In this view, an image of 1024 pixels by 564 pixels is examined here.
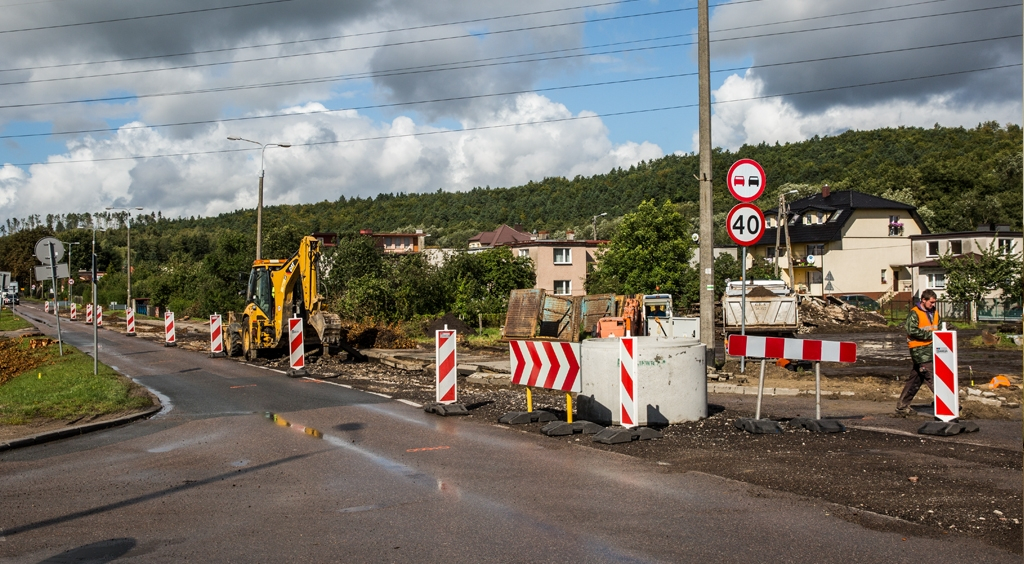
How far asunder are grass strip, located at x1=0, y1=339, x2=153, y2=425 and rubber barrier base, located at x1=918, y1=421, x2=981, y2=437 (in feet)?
38.2

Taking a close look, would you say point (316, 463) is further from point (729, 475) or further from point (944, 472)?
point (944, 472)

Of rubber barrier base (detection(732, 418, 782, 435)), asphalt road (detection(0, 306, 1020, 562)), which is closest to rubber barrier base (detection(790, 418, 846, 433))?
rubber barrier base (detection(732, 418, 782, 435))

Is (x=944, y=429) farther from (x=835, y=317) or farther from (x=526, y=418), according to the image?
(x=835, y=317)

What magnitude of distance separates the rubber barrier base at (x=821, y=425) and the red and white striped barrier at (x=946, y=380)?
127cm

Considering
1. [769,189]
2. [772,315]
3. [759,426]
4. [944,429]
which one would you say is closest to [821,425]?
[759,426]

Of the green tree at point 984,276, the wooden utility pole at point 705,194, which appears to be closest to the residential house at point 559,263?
the green tree at point 984,276

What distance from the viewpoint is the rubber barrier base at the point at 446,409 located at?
12.3m

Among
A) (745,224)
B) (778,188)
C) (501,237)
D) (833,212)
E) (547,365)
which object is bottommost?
(547,365)

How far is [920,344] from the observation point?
446 inches

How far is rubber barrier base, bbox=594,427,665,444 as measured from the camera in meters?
9.62

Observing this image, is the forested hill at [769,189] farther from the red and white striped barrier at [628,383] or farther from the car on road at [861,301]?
the red and white striped barrier at [628,383]

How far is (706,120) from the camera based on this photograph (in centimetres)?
1712

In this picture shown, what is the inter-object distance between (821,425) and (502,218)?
14670 centimetres

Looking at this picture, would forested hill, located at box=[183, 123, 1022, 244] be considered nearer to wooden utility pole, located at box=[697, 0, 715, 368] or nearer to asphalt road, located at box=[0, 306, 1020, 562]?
wooden utility pole, located at box=[697, 0, 715, 368]
